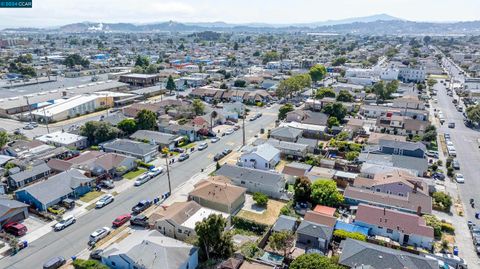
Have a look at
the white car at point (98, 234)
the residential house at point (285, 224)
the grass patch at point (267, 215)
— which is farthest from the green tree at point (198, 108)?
the residential house at point (285, 224)

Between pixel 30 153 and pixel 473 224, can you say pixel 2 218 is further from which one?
pixel 473 224

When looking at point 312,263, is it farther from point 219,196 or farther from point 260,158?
point 260,158

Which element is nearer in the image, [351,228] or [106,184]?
[351,228]

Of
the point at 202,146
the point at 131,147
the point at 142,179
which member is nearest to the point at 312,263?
the point at 142,179

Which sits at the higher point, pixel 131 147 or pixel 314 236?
pixel 131 147

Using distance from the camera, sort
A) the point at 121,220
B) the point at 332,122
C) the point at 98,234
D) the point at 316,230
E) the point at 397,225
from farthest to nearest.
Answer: the point at 332,122
the point at 121,220
the point at 397,225
the point at 98,234
the point at 316,230

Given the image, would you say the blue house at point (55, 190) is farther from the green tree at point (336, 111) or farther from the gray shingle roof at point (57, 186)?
the green tree at point (336, 111)
